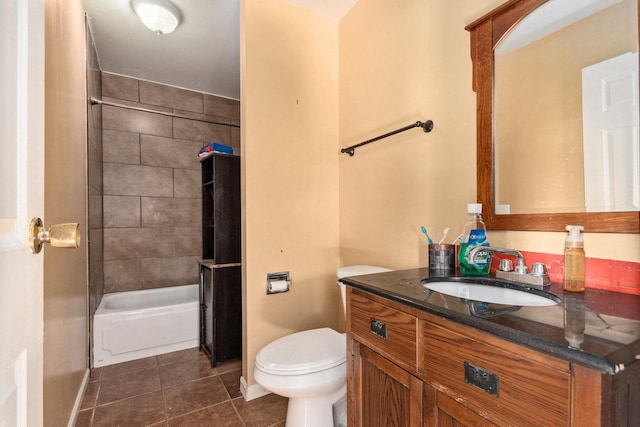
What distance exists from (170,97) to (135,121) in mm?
443

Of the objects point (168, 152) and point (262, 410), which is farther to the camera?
point (168, 152)

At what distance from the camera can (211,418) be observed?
5.52ft

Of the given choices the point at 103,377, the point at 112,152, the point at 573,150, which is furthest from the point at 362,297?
the point at 112,152

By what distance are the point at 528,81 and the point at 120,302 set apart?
3.40 meters

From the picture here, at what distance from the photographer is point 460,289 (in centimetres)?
106

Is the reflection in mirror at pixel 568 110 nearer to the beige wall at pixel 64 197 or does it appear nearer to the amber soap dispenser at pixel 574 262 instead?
the amber soap dispenser at pixel 574 262

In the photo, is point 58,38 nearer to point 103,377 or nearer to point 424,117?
point 424,117

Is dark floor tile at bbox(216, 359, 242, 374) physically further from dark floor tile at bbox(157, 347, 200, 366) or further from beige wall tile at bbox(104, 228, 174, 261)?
beige wall tile at bbox(104, 228, 174, 261)

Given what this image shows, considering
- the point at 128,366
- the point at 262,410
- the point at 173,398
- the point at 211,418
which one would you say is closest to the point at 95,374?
the point at 128,366

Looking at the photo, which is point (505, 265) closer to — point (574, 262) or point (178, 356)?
point (574, 262)

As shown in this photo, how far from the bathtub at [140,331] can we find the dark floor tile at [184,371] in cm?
25

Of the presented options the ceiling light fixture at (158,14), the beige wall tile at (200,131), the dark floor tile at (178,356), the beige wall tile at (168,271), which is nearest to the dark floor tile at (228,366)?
the dark floor tile at (178,356)

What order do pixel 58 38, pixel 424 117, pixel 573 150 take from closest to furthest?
pixel 573 150
pixel 58 38
pixel 424 117

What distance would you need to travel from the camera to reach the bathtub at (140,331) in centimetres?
229
